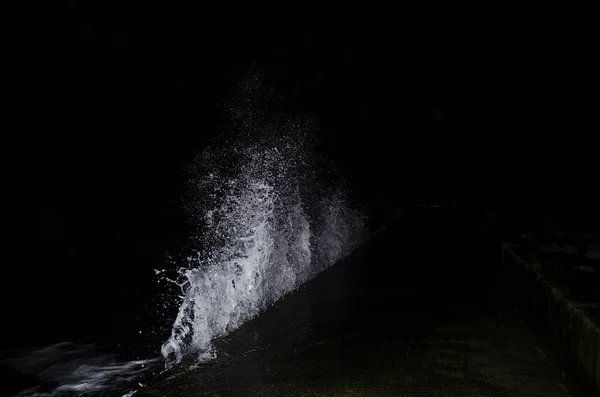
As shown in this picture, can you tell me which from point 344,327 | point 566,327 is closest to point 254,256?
point 344,327

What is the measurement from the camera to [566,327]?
3637 millimetres

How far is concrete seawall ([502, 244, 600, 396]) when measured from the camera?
310cm

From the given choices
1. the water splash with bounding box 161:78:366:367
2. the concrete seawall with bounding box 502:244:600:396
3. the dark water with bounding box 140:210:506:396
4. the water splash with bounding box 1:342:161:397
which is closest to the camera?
the concrete seawall with bounding box 502:244:600:396

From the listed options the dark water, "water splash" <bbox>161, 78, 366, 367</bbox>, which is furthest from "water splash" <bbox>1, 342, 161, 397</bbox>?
the dark water

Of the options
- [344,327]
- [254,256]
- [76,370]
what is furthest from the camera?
[254,256]

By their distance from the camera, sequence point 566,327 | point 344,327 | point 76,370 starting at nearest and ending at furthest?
point 566,327
point 76,370
point 344,327

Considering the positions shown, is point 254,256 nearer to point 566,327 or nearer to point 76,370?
point 76,370

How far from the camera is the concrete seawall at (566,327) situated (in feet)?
10.2

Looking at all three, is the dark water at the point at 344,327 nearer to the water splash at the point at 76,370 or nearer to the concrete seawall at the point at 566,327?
the water splash at the point at 76,370

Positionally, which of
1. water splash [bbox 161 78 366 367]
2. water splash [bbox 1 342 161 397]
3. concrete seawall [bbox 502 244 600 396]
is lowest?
concrete seawall [bbox 502 244 600 396]

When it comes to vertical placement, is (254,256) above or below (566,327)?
above

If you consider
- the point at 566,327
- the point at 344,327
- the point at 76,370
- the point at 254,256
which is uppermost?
the point at 254,256

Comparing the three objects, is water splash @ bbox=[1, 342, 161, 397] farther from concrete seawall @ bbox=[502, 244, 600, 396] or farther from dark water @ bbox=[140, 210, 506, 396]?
concrete seawall @ bbox=[502, 244, 600, 396]

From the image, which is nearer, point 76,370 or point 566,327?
point 566,327
